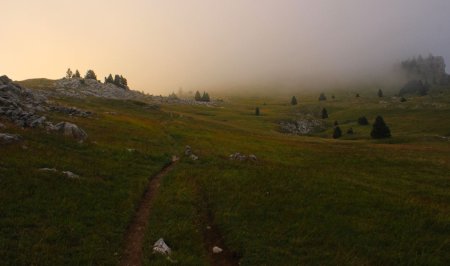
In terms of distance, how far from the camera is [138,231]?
19.3 meters

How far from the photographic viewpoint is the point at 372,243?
19.5m

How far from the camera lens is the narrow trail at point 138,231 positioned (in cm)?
1641

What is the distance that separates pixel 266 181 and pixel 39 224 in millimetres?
16822

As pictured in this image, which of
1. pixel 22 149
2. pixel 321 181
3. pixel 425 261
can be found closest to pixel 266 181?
pixel 321 181

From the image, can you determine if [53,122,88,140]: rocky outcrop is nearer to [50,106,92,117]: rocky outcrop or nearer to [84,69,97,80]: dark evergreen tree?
[50,106,92,117]: rocky outcrop

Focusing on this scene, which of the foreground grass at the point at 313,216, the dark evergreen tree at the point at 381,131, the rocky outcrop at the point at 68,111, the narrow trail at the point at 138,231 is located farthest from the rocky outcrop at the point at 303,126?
the narrow trail at the point at 138,231

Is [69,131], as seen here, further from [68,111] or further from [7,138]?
[68,111]

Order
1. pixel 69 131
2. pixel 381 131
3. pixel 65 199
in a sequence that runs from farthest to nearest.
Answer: pixel 381 131, pixel 69 131, pixel 65 199

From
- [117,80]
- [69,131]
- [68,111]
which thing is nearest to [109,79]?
[117,80]

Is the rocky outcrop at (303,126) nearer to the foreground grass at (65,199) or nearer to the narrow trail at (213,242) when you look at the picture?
the foreground grass at (65,199)

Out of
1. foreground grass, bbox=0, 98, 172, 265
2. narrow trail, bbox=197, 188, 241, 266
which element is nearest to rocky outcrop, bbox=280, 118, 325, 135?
foreground grass, bbox=0, 98, 172, 265

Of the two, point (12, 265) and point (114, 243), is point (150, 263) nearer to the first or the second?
point (114, 243)

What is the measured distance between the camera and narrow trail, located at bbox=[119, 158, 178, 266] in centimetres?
1641

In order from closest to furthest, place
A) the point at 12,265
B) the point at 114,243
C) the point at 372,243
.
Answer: the point at 12,265 → the point at 114,243 → the point at 372,243
